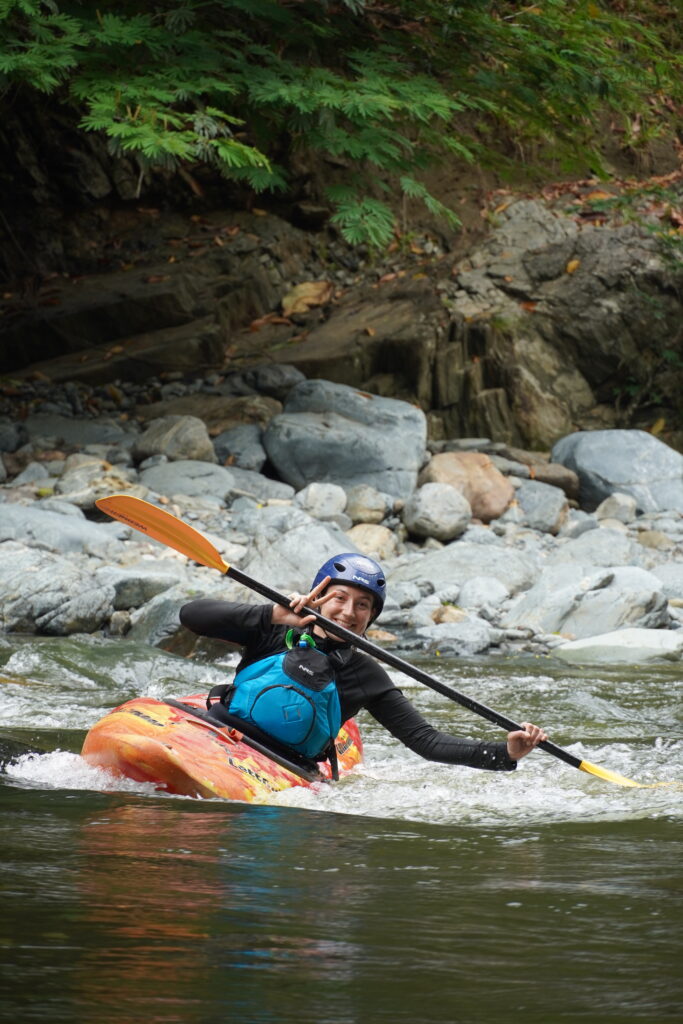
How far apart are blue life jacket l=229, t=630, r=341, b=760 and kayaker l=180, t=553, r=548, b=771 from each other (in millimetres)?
54

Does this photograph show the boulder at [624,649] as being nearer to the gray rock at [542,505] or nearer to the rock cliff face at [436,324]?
the gray rock at [542,505]

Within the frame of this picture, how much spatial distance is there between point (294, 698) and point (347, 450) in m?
6.27

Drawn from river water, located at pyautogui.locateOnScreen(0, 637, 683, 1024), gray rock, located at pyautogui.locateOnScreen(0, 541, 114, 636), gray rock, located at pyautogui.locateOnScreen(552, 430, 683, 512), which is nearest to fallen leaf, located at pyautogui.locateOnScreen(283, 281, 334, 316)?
gray rock, located at pyautogui.locateOnScreen(552, 430, 683, 512)

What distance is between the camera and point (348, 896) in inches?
94.6

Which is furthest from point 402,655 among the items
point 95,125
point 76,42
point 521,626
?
point 76,42

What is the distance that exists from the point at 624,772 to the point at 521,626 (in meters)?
2.91

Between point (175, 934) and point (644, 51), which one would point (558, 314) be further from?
point (175, 934)

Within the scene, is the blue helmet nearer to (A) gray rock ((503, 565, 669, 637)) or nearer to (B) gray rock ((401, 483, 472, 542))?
(A) gray rock ((503, 565, 669, 637))

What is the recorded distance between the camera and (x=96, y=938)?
198 cm

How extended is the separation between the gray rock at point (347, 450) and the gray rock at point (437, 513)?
19.1 inches

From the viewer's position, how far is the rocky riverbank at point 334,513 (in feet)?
22.8

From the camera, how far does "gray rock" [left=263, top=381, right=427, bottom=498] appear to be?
973 cm

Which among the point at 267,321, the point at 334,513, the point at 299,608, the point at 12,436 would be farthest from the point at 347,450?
the point at 299,608

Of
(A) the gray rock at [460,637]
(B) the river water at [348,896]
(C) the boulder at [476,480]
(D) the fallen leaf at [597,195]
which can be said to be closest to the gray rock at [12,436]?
(C) the boulder at [476,480]
